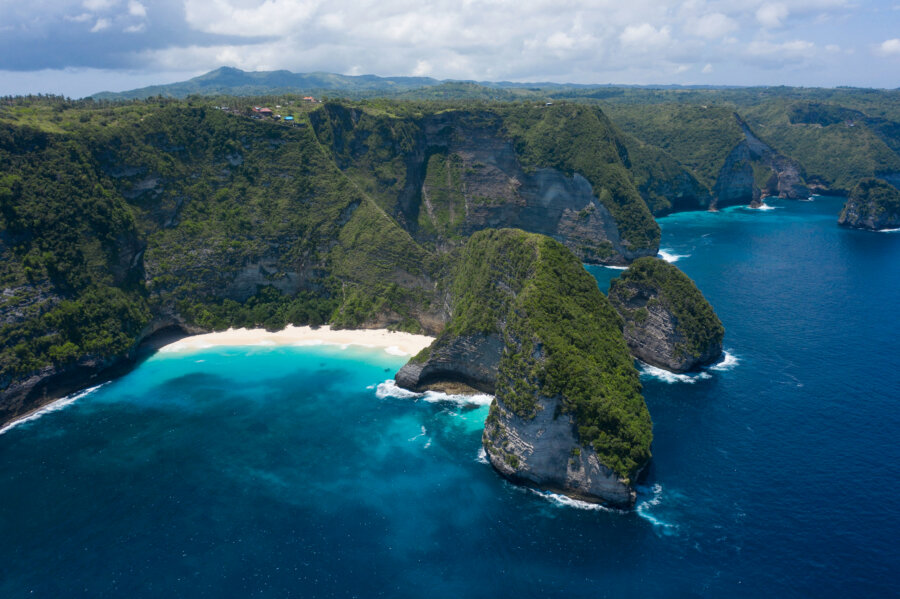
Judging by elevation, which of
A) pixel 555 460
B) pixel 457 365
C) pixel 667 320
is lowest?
pixel 555 460

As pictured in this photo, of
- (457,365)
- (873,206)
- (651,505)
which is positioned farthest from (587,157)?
(651,505)

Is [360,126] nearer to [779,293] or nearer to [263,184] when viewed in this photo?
[263,184]

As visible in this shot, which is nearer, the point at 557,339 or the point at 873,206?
the point at 557,339

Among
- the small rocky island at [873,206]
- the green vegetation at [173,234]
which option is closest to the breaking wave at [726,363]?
the green vegetation at [173,234]

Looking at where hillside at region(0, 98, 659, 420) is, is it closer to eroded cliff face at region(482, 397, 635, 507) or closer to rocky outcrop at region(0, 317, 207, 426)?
rocky outcrop at region(0, 317, 207, 426)

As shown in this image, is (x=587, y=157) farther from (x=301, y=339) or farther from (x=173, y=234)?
(x=173, y=234)

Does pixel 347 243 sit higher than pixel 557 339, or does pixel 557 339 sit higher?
pixel 347 243

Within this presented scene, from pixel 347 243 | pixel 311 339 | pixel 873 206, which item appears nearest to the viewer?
pixel 311 339
